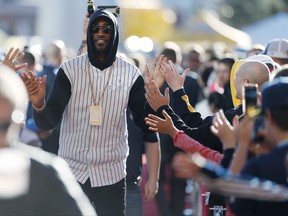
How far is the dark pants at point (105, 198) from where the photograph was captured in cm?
883

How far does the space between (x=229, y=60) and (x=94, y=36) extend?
17.3 ft

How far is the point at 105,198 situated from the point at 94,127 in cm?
56

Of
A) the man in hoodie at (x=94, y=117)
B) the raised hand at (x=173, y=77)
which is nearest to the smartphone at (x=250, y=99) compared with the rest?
the raised hand at (x=173, y=77)

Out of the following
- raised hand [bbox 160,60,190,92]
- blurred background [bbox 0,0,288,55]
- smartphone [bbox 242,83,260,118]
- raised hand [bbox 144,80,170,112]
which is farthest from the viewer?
blurred background [bbox 0,0,288,55]

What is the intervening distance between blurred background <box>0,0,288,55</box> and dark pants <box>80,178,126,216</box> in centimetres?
360

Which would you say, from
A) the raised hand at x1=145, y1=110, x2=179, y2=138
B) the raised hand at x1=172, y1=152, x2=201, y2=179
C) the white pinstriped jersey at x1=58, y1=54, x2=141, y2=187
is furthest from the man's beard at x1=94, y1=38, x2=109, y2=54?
the raised hand at x1=172, y1=152, x2=201, y2=179

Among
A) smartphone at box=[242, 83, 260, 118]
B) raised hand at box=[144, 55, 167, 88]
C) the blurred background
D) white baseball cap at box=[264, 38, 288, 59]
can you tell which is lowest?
smartphone at box=[242, 83, 260, 118]

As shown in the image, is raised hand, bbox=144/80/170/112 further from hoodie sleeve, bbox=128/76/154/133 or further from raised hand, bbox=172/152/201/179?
raised hand, bbox=172/152/201/179

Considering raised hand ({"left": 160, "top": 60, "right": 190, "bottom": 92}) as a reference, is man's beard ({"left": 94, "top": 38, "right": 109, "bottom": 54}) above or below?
above

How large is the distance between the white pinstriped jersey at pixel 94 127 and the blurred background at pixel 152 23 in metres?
3.25

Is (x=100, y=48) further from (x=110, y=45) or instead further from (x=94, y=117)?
(x=94, y=117)

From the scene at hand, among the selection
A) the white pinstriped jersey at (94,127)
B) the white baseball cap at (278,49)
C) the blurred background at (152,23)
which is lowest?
the white pinstriped jersey at (94,127)

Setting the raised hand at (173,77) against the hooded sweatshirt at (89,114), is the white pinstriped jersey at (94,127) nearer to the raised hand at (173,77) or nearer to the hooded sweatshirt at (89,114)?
the hooded sweatshirt at (89,114)

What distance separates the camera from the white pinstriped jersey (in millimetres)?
8812
